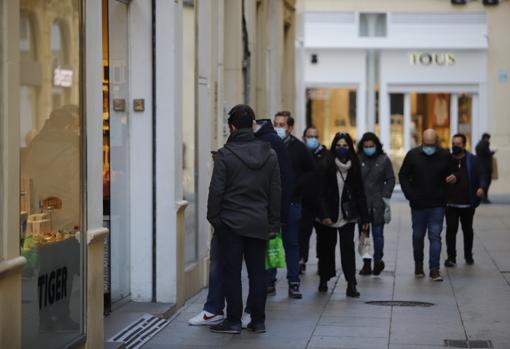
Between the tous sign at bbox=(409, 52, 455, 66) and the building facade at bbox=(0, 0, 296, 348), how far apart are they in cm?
1684

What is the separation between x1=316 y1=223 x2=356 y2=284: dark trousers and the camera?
13.2 m

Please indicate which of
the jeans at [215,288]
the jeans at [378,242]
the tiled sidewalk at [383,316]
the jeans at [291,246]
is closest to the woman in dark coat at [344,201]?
the jeans at [291,246]

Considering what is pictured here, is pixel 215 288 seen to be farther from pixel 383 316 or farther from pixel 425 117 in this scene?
pixel 425 117

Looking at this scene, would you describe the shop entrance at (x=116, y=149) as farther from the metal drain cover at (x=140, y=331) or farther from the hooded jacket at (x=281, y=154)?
the hooded jacket at (x=281, y=154)

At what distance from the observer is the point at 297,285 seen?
13.1 metres

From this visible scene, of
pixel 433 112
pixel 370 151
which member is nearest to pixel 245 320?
pixel 370 151

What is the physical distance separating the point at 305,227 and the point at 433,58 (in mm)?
21856

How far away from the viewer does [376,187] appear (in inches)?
610

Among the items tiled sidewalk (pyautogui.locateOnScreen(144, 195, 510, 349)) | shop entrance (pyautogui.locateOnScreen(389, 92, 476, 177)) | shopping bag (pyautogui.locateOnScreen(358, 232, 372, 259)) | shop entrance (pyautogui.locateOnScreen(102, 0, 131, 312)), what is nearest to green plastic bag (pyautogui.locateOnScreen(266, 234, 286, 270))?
tiled sidewalk (pyautogui.locateOnScreen(144, 195, 510, 349))

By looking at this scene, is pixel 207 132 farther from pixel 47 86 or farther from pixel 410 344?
pixel 47 86

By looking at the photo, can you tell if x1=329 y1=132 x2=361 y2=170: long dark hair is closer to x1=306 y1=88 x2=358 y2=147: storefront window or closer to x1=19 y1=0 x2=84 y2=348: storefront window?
x1=19 y1=0 x2=84 y2=348: storefront window

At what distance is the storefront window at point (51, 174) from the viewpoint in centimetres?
748

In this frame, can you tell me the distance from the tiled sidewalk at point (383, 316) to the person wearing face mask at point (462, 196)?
36cm

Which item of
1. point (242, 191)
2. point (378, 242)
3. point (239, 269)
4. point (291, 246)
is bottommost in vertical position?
point (378, 242)
